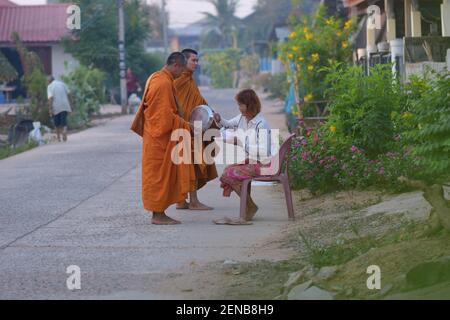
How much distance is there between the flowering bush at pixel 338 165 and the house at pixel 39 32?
110 ft

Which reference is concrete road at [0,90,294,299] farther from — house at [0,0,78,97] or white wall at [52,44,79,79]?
white wall at [52,44,79,79]

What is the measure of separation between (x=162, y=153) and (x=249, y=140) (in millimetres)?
924

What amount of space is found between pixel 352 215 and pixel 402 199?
0.62 m

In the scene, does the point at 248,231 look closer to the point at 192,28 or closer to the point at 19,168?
the point at 19,168

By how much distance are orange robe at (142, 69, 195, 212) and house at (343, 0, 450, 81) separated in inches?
129

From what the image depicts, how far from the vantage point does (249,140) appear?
446 inches

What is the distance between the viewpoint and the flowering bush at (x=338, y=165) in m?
11.8

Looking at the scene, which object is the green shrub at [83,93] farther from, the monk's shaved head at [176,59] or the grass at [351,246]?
the grass at [351,246]

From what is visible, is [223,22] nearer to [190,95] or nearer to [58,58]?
[58,58]

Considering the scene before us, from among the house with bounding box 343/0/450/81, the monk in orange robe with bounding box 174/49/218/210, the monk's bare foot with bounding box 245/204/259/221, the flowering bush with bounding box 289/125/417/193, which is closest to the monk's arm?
the monk in orange robe with bounding box 174/49/218/210

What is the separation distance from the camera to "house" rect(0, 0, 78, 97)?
4678cm

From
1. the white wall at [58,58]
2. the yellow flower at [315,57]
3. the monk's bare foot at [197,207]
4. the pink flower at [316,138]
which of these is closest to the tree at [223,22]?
the white wall at [58,58]

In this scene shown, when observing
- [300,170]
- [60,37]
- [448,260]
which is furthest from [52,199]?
[60,37]
